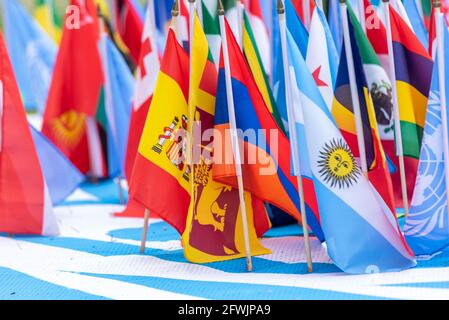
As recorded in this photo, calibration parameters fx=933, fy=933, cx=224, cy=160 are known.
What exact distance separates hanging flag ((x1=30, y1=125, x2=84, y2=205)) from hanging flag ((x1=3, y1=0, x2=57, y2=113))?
6.27 feet

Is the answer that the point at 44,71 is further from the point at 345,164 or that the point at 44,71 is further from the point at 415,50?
the point at 345,164

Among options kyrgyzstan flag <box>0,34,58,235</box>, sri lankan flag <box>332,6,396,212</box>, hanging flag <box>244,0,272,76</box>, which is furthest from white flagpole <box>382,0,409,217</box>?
kyrgyzstan flag <box>0,34,58,235</box>

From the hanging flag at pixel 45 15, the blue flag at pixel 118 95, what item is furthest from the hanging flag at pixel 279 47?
the hanging flag at pixel 45 15

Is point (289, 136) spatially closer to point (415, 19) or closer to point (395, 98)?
point (395, 98)

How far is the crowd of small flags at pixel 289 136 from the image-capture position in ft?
15.0

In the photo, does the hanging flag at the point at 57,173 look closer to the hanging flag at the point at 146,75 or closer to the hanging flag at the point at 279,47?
the hanging flag at the point at 146,75

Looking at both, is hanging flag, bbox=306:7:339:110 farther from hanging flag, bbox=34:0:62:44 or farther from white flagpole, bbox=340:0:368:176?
hanging flag, bbox=34:0:62:44

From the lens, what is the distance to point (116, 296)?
4355 millimetres

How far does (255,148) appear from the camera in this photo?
4965 millimetres

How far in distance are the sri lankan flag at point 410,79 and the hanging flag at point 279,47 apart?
0.55 m

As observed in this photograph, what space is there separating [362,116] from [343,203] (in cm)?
59

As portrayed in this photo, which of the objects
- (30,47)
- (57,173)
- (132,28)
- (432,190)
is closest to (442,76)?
(432,190)

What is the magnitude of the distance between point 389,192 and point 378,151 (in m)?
0.23

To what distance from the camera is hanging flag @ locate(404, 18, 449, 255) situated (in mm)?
4699
